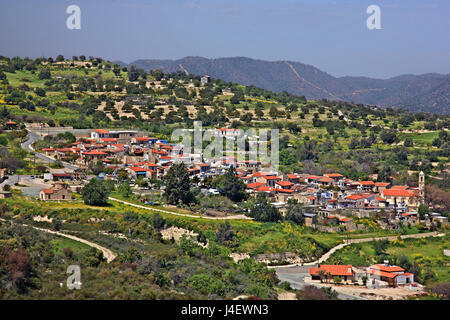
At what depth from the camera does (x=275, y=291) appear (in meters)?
21.0

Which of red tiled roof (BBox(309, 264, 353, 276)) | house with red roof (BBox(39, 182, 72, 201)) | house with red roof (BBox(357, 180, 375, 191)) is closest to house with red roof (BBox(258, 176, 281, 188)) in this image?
house with red roof (BBox(357, 180, 375, 191))

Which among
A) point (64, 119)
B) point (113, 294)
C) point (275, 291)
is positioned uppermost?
point (64, 119)

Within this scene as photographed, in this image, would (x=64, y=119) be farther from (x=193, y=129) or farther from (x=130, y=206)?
(x=130, y=206)

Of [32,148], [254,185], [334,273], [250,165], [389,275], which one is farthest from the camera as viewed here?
[32,148]

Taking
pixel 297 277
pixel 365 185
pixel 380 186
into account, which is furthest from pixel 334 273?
pixel 380 186

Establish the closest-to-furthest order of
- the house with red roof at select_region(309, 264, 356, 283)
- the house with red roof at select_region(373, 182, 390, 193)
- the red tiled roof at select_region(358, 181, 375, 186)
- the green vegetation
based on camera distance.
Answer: the house with red roof at select_region(309, 264, 356, 283) < the green vegetation < the house with red roof at select_region(373, 182, 390, 193) < the red tiled roof at select_region(358, 181, 375, 186)

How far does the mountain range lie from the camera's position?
559ft

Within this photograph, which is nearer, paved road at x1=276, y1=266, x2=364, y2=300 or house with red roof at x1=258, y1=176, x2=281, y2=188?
paved road at x1=276, y1=266, x2=364, y2=300

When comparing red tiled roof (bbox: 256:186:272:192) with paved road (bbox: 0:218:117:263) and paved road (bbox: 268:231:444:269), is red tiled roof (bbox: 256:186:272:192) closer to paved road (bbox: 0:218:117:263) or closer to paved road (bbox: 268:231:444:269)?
paved road (bbox: 268:231:444:269)

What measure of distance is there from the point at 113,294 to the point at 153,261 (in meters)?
4.47

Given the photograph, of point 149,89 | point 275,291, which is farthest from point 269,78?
point 275,291

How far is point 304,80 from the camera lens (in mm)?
184750

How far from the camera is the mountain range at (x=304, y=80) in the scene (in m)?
170

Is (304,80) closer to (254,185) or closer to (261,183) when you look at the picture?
(261,183)
